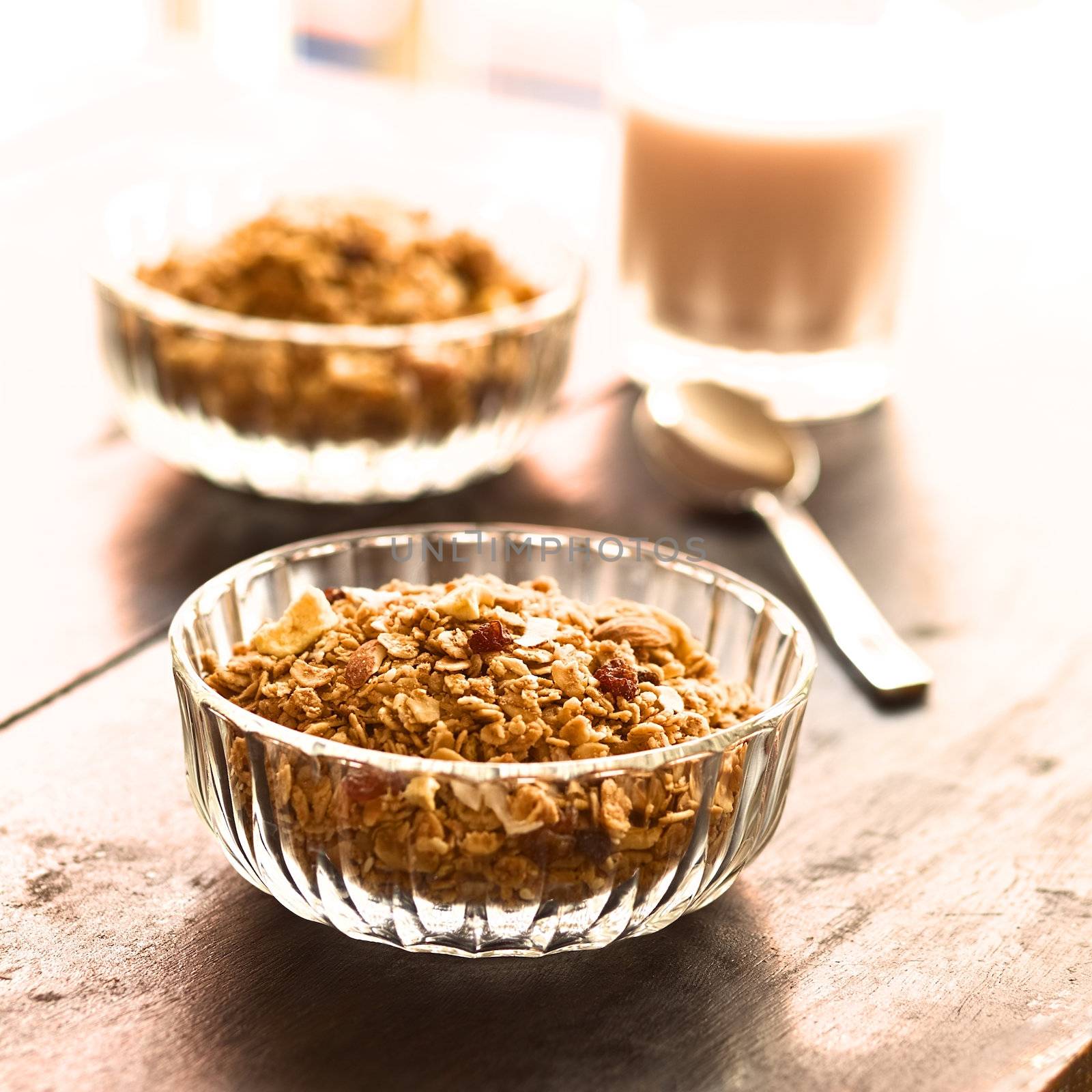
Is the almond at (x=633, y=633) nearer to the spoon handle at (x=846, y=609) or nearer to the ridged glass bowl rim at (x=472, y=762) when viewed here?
the ridged glass bowl rim at (x=472, y=762)

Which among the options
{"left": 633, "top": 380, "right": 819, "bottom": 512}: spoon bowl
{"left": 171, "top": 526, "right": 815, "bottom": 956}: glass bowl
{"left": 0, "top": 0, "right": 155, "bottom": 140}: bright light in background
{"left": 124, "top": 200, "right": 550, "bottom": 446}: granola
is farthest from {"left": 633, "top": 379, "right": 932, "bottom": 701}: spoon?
{"left": 0, "top": 0, "right": 155, "bottom": 140}: bright light in background

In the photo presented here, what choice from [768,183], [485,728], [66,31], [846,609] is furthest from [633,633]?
[66,31]

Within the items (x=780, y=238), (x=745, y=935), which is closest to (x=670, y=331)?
(x=780, y=238)

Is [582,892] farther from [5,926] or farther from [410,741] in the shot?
[5,926]

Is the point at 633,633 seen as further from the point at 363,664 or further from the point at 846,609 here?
the point at 846,609

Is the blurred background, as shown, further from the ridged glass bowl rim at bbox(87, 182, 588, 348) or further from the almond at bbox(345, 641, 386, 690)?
the almond at bbox(345, 641, 386, 690)

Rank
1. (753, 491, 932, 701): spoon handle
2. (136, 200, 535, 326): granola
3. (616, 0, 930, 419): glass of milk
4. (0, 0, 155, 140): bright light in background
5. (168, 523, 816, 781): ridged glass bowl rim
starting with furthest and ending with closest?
(0, 0, 155, 140): bright light in background < (616, 0, 930, 419): glass of milk < (136, 200, 535, 326): granola < (753, 491, 932, 701): spoon handle < (168, 523, 816, 781): ridged glass bowl rim
